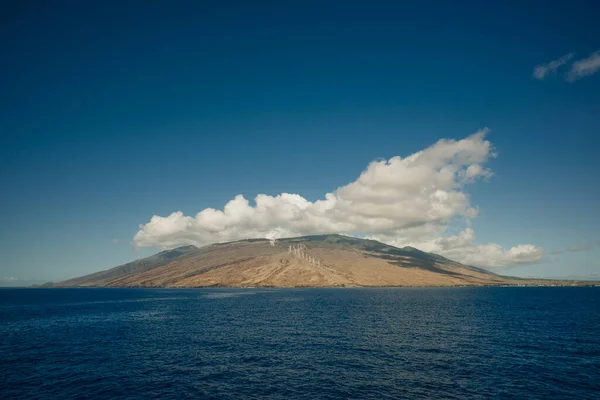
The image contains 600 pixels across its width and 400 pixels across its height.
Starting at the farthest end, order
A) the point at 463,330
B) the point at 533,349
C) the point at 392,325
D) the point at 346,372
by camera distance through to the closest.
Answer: the point at 392,325, the point at 463,330, the point at 533,349, the point at 346,372

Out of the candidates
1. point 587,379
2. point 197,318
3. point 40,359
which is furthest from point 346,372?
point 197,318

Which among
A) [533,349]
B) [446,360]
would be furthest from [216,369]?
[533,349]

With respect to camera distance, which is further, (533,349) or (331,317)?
(331,317)

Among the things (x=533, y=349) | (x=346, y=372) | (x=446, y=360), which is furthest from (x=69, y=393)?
(x=533, y=349)

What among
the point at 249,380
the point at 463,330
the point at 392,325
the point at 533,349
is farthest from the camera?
the point at 392,325

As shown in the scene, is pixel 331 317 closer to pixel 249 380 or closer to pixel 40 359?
pixel 249 380

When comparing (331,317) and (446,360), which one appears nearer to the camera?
(446,360)

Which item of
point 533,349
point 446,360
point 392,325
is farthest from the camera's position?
point 392,325

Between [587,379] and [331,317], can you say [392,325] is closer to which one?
[331,317]

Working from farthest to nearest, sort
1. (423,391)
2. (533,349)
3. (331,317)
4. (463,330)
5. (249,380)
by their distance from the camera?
(331,317) → (463,330) → (533,349) → (249,380) → (423,391)
